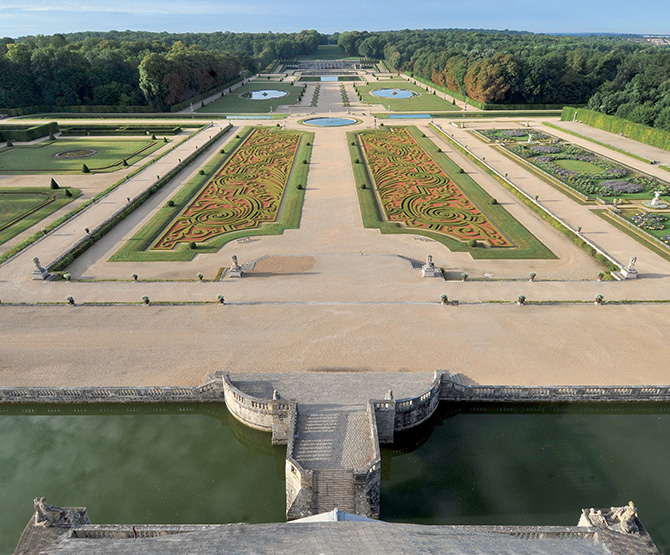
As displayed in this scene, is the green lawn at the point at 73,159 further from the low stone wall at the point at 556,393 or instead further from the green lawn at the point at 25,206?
the low stone wall at the point at 556,393

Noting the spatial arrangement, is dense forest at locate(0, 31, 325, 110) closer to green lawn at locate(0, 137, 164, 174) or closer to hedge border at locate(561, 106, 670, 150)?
green lawn at locate(0, 137, 164, 174)

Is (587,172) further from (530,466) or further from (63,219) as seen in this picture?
(63,219)

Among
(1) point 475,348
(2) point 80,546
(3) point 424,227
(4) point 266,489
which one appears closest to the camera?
(2) point 80,546

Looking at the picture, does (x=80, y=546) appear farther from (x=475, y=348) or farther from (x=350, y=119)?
(x=350, y=119)

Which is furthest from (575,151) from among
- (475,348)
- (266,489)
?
(266,489)

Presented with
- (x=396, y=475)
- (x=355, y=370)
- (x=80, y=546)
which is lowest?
(x=396, y=475)

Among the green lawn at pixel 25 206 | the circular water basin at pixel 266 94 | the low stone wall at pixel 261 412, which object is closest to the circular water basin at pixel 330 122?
the circular water basin at pixel 266 94

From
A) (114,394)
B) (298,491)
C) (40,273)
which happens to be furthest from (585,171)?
(40,273)
